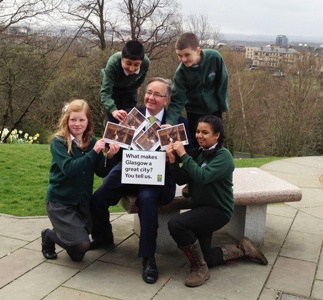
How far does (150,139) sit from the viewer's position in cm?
414

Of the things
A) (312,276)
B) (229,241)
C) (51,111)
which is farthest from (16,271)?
(51,111)

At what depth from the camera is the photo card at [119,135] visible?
160 inches

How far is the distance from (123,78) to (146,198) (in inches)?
55.9

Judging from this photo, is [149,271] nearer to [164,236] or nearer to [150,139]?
[164,236]

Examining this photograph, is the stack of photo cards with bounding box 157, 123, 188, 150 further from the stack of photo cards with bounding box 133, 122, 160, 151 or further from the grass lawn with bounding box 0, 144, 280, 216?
the grass lawn with bounding box 0, 144, 280, 216

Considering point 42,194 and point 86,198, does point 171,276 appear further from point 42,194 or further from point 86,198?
point 42,194

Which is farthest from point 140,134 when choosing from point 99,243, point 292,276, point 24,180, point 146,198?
point 24,180

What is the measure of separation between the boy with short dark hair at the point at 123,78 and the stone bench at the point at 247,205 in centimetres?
92

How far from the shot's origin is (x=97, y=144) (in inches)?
156

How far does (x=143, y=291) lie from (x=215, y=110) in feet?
6.37

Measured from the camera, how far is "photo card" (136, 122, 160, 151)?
413 cm

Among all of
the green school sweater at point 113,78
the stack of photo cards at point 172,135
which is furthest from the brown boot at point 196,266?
the green school sweater at point 113,78

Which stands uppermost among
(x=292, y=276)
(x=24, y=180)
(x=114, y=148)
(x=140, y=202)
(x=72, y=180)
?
(x=114, y=148)

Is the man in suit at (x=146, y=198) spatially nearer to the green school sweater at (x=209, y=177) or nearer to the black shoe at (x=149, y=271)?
the black shoe at (x=149, y=271)
